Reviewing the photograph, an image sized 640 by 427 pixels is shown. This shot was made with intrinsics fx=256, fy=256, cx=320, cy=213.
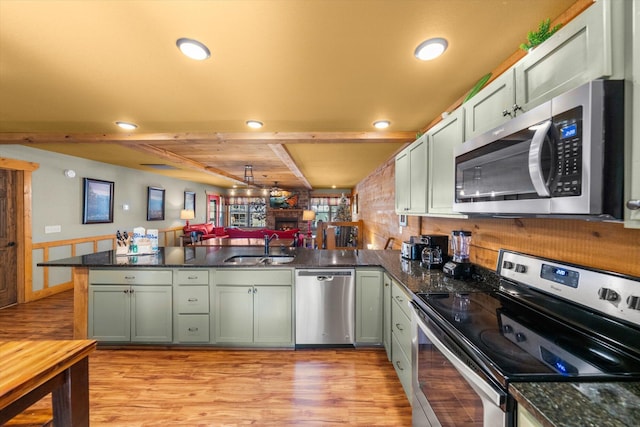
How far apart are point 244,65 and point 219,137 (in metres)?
1.64

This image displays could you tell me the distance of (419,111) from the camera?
101 inches

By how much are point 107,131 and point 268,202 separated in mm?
7556

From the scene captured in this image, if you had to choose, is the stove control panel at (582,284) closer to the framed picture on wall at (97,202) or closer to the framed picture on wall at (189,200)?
the framed picture on wall at (97,202)

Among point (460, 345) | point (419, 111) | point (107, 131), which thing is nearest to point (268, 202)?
point (107, 131)

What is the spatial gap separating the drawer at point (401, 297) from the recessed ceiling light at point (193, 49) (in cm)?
206

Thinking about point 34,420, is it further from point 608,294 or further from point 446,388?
point 608,294

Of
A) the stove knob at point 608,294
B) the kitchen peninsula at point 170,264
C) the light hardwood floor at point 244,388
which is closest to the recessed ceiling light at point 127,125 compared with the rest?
the kitchen peninsula at point 170,264

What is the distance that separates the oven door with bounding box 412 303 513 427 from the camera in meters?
0.82

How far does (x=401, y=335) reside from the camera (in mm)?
1949

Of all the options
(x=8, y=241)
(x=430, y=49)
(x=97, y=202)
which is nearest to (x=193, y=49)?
(x=430, y=49)

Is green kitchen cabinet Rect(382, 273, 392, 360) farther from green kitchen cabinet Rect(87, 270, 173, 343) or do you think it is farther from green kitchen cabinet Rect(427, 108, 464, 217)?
green kitchen cabinet Rect(87, 270, 173, 343)

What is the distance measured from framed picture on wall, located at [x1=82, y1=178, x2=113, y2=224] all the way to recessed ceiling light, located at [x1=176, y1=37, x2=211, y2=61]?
484 centimetres

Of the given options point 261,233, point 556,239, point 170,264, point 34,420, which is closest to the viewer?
point 34,420

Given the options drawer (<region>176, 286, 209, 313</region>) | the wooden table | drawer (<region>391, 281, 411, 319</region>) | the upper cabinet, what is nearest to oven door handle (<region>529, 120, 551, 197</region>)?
the upper cabinet
